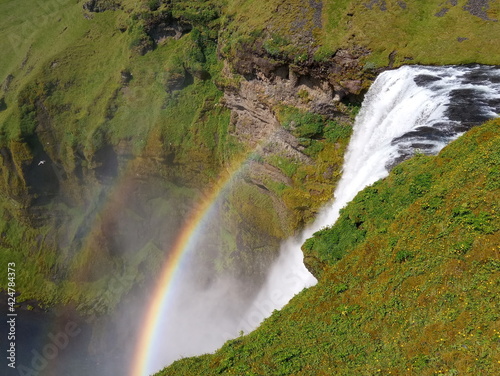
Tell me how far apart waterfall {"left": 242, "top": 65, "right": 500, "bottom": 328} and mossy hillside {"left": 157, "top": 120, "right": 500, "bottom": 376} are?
3219 mm

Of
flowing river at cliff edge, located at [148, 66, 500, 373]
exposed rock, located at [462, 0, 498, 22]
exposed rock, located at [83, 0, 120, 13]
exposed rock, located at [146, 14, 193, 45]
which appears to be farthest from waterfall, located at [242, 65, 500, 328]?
exposed rock, located at [83, 0, 120, 13]

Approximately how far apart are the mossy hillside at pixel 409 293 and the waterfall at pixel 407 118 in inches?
127

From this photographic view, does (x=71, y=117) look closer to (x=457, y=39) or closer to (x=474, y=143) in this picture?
(x=457, y=39)

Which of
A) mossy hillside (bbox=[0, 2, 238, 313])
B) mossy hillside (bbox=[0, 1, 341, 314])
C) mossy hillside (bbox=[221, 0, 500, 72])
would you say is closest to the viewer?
mossy hillside (bbox=[221, 0, 500, 72])

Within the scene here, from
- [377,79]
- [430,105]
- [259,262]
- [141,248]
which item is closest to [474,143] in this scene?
[430,105]

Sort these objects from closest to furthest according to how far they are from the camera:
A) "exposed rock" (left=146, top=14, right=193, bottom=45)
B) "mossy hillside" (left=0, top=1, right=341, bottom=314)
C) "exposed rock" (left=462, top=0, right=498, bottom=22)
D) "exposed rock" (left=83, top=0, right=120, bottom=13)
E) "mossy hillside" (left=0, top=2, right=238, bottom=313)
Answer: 1. "exposed rock" (left=462, top=0, right=498, bottom=22)
2. "mossy hillside" (left=0, top=1, right=341, bottom=314)
3. "mossy hillside" (left=0, top=2, right=238, bottom=313)
4. "exposed rock" (left=146, top=14, right=193, bottom=45)
5. "exposed rock" (left=83, top=0, right=120, bottom=13)

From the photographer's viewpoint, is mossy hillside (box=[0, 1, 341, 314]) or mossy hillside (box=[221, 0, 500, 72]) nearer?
mossy hillside (box=[221, 0, 500, 72])

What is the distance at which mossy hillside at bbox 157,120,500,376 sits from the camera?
966cm

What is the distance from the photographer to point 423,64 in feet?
84.4

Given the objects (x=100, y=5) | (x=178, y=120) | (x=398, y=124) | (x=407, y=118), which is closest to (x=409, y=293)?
(x=407, y=118)

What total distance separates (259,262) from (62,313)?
2563cm

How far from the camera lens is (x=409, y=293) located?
1184cm

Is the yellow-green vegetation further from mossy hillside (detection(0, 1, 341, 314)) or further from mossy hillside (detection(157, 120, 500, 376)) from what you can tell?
mossy hillside (detection(157, 120, 500, 376))

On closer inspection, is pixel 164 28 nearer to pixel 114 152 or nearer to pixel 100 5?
pixel 114 152
